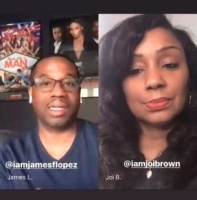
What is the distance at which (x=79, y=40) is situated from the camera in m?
4.18

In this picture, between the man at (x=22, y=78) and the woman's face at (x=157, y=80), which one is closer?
the woman's face at (x=157, y=80)

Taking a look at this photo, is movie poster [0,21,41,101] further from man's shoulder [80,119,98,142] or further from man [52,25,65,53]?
man's shoulder [80,119,98,142]

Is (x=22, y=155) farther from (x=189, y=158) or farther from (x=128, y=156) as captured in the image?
(x=189, y=158)

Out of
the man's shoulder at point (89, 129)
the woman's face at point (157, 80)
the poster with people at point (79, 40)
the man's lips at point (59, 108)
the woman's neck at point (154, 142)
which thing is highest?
the poster with people at point (79, 40)

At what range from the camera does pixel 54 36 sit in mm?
4191

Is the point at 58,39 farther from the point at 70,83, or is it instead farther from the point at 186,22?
the point at 186,22

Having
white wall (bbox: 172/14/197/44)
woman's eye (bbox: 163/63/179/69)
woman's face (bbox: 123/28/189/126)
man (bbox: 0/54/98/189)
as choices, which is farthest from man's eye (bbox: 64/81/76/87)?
white wall (bbox: 172/14/197/44)

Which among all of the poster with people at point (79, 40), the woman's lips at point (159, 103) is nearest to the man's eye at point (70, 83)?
the poster with people at point (79, 40)

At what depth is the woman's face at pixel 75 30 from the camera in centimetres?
417

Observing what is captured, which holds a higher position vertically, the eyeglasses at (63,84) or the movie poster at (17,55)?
the movie poster at (17,55)

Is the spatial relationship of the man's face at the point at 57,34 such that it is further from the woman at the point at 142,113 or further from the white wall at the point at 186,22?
the white wall at the point at 186,22

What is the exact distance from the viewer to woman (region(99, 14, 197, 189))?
4129mm

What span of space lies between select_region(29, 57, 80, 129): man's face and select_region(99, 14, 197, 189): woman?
27 centimetres

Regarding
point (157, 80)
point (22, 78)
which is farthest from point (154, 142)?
point (22, 78)
